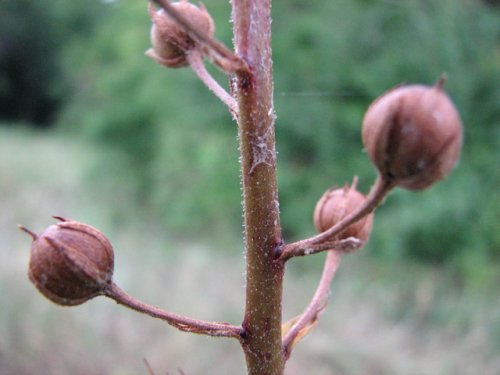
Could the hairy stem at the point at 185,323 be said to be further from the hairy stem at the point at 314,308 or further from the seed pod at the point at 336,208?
the seed pod at the point at 336,208

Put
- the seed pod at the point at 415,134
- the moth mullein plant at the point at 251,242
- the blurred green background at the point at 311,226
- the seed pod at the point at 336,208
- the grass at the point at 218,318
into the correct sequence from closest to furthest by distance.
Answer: the seed pod at the point at 415,134 → the moth mullein plant at the point at 251,242 → the seed pod at the point at 336,208 → the grass at the point at 218,318 → the blurred green background at the point at 311,226

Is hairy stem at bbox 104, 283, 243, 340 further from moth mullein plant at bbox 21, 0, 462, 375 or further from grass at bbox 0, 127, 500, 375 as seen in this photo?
grass at bbox 0, 127, 500, 375

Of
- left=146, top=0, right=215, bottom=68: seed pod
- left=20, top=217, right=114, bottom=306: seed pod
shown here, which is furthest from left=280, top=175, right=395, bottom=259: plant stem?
left=146, top=0, right=215, bottom=68: seed pod

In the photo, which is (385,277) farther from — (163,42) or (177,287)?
(163,42)

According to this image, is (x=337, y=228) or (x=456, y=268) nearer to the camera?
(x=337, y=228)

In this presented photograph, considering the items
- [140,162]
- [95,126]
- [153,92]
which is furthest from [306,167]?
[95,126]

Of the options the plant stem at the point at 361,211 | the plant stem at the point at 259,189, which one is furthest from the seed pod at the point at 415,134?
the plant stem at the point at 259,189
